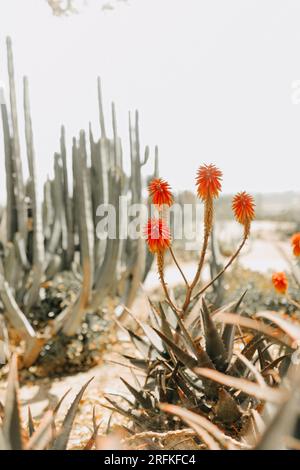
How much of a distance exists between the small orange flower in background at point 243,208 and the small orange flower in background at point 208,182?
0.09m

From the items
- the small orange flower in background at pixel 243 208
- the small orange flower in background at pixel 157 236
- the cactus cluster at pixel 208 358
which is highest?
the small orange flower in background at pixel 243 208

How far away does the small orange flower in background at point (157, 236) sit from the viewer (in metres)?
1.56

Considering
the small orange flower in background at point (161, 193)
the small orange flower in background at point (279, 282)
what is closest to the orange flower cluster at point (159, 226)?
the small orange flower in background at point (161, 193)

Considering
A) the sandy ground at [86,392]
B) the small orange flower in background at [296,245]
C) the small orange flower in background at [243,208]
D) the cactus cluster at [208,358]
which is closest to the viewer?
the cactus cluster at [208,358]

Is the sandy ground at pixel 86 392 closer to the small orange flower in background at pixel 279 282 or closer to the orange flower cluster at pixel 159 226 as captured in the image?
the small orange flower in background at pixel 279 282

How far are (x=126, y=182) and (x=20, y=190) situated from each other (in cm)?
140

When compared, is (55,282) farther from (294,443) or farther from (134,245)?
(294,443)

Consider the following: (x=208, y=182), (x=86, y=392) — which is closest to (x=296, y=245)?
(x=208, y=182)

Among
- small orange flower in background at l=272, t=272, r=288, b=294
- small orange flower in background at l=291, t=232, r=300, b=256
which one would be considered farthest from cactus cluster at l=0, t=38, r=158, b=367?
small orange flower in background at l=291, t=232, r=300, b=256

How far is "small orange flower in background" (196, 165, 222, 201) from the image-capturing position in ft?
5.24

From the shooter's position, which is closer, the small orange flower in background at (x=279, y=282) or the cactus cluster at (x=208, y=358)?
the cactus cluster at (x=208, y=358)

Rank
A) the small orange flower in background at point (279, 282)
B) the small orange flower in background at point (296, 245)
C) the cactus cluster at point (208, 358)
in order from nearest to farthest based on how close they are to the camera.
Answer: the cactus cluster at point (208, 358), the small orange flower in background at point (296, 245), the small orange flower in background at point (279, 282)

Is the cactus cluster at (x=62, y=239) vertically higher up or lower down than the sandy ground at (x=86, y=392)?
higher up

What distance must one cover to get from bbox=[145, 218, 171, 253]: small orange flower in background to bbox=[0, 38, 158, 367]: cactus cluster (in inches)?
109
